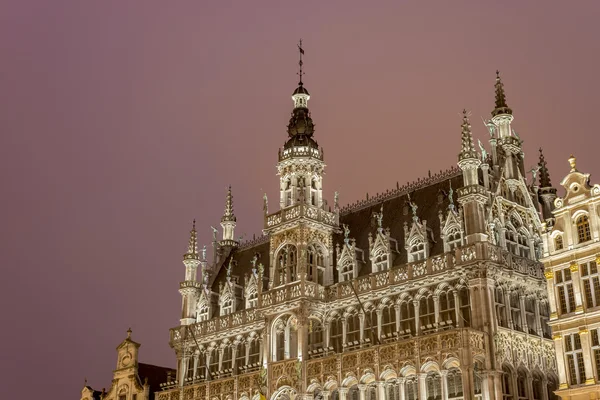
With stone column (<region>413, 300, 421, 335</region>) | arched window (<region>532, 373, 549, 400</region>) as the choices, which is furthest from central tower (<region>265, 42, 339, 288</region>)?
arched window (<region>532, 373, 549, 400</region>)

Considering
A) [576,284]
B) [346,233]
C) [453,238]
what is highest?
[346,233]

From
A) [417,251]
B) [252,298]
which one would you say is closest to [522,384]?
[417,251]

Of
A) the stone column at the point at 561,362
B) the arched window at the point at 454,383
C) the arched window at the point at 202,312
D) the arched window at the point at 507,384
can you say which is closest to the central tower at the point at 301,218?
the arched window at the point at 202,312

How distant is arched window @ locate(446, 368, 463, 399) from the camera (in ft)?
171

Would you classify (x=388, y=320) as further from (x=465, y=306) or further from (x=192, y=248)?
(x=192, y=248)

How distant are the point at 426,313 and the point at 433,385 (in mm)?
4950

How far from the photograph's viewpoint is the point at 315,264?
208 feet

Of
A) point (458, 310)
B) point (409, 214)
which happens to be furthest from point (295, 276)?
point (458, 310)

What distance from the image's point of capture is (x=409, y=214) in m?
63.4

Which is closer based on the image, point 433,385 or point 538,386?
point 433,385

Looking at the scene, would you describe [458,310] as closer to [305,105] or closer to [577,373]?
[577,373]

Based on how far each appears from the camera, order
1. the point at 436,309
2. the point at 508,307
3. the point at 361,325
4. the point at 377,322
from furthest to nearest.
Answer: the point at 361,325, the point at 377,322, the point at 436,309, the point at 508,307

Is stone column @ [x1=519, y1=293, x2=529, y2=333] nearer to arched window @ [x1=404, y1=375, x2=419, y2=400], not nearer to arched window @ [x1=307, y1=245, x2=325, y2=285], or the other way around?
arched window @ [x1=404, y1=375, x2=419, y2=400]

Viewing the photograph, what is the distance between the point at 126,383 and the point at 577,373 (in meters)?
44.7
